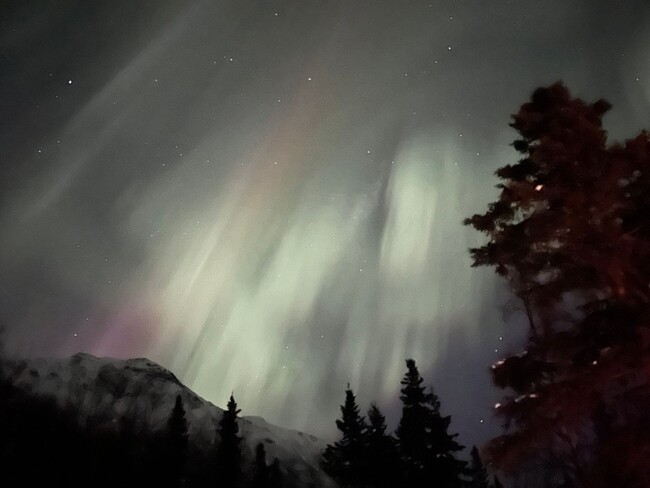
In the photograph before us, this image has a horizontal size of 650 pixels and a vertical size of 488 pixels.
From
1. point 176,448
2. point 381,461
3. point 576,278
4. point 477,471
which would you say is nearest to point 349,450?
point 381,461

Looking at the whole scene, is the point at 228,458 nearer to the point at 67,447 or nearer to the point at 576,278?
the point at 67,447

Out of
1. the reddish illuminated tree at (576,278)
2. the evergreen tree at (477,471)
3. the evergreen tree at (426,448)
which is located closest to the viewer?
the reddish illuminated tree at (576,278)

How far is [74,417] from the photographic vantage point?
35219 mm

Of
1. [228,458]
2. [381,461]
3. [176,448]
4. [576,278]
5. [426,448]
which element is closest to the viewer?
[576,278]

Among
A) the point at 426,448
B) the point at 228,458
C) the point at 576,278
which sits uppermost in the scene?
the point at 228,458

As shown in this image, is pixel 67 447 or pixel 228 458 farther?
pixel 228 458

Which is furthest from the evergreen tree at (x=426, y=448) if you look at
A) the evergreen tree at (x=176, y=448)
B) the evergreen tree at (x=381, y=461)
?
the evergreen tree at (x=176, y=448)

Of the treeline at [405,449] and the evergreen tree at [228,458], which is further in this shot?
the evergreen tree at [228,458]

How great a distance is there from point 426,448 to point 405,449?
1255 millimetres

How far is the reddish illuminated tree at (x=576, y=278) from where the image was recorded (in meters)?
8.39

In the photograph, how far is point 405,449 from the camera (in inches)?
1202

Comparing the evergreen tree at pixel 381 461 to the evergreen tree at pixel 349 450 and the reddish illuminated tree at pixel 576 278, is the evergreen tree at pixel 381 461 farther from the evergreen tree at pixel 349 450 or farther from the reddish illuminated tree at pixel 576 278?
the reddish illuminated tree at pixel 576 278

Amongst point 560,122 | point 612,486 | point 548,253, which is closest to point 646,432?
point 612,486

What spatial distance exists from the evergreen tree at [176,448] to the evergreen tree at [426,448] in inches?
899
